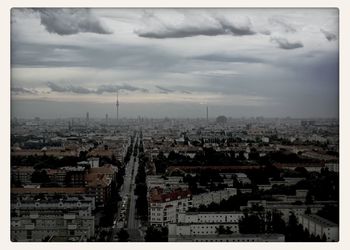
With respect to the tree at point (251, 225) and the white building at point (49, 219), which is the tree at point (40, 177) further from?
the tree at point (251, 225)

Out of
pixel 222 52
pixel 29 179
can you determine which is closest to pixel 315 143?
pixel 222 52

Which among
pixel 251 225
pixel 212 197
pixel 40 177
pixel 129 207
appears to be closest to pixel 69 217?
pixel 40 177

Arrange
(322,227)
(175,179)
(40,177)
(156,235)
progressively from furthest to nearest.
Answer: (175,179) → (40,177) → (156,235) → (322,227)

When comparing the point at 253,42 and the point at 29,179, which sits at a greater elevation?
the point at 253,42

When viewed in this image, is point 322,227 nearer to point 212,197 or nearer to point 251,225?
point 251,225

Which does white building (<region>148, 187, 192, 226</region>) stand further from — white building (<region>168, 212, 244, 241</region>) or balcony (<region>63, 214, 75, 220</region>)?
balcony (<region>63, 214, 75, 220</region>)

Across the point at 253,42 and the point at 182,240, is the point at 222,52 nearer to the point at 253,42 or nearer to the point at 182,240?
the point at 253,42
